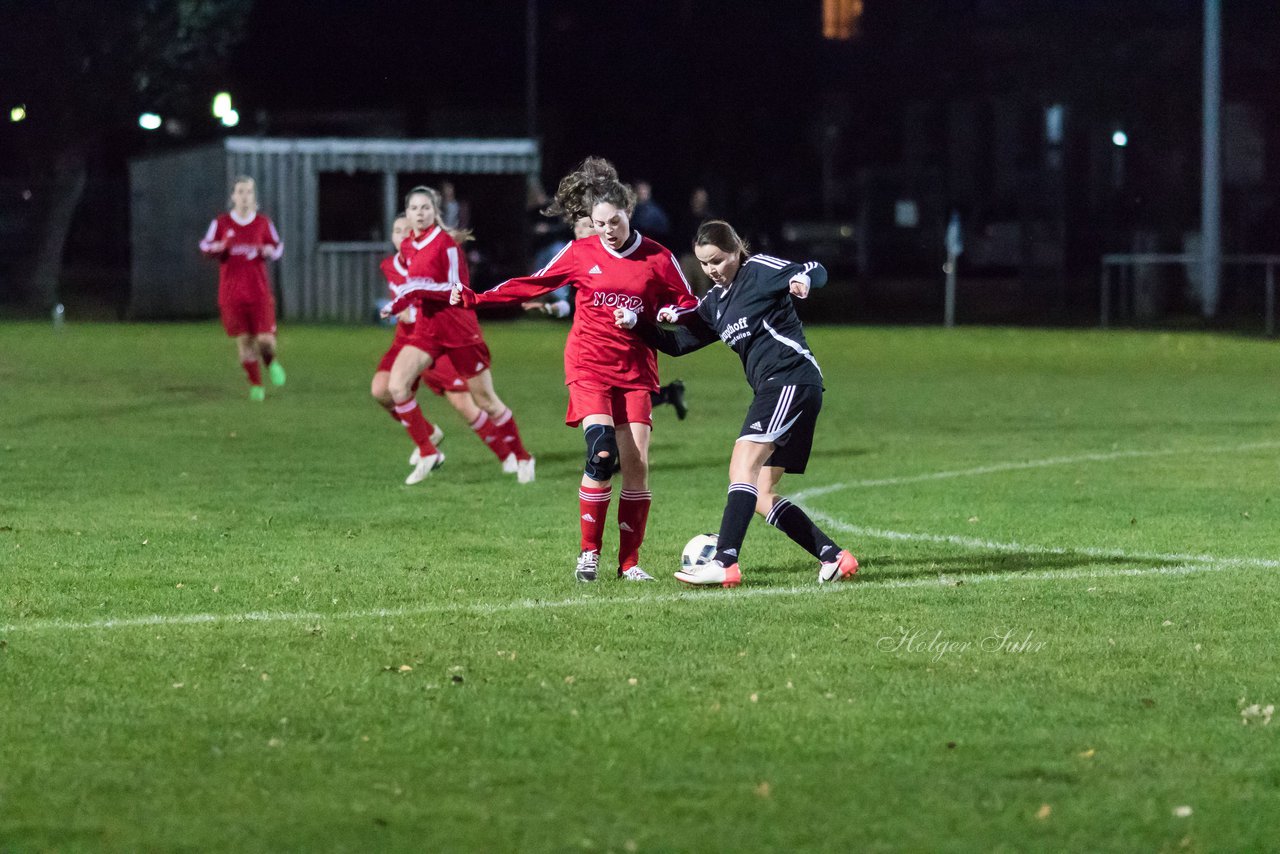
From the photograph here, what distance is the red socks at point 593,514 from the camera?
9.05 metres

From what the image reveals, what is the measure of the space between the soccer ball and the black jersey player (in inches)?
2.2

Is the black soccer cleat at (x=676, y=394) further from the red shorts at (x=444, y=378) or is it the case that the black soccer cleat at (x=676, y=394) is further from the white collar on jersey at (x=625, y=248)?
the white collar on jersey at (x=625, y=248)

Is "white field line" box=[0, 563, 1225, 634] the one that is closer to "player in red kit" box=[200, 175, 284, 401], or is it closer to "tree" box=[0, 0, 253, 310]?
"player in red kit" box=[200, 175, 284, 401]

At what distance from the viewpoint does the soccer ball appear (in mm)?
8703

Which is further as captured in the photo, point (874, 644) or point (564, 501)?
point (564, 501)

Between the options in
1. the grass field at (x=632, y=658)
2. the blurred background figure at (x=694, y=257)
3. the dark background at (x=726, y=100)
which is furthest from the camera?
the dark background at (x=726, y=100)

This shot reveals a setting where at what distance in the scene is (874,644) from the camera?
7.36 meters

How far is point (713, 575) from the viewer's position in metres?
8.55

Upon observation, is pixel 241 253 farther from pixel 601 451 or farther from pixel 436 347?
pixel 601 451

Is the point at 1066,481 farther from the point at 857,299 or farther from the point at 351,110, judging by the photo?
the point at 351,110

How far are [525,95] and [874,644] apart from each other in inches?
1969

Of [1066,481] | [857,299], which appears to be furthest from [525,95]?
[1066,481]

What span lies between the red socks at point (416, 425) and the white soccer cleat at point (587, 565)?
4493 millimetres

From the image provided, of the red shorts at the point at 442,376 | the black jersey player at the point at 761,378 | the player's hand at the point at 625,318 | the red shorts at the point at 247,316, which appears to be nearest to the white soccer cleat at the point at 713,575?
the black jersey player at the point at 761,378
